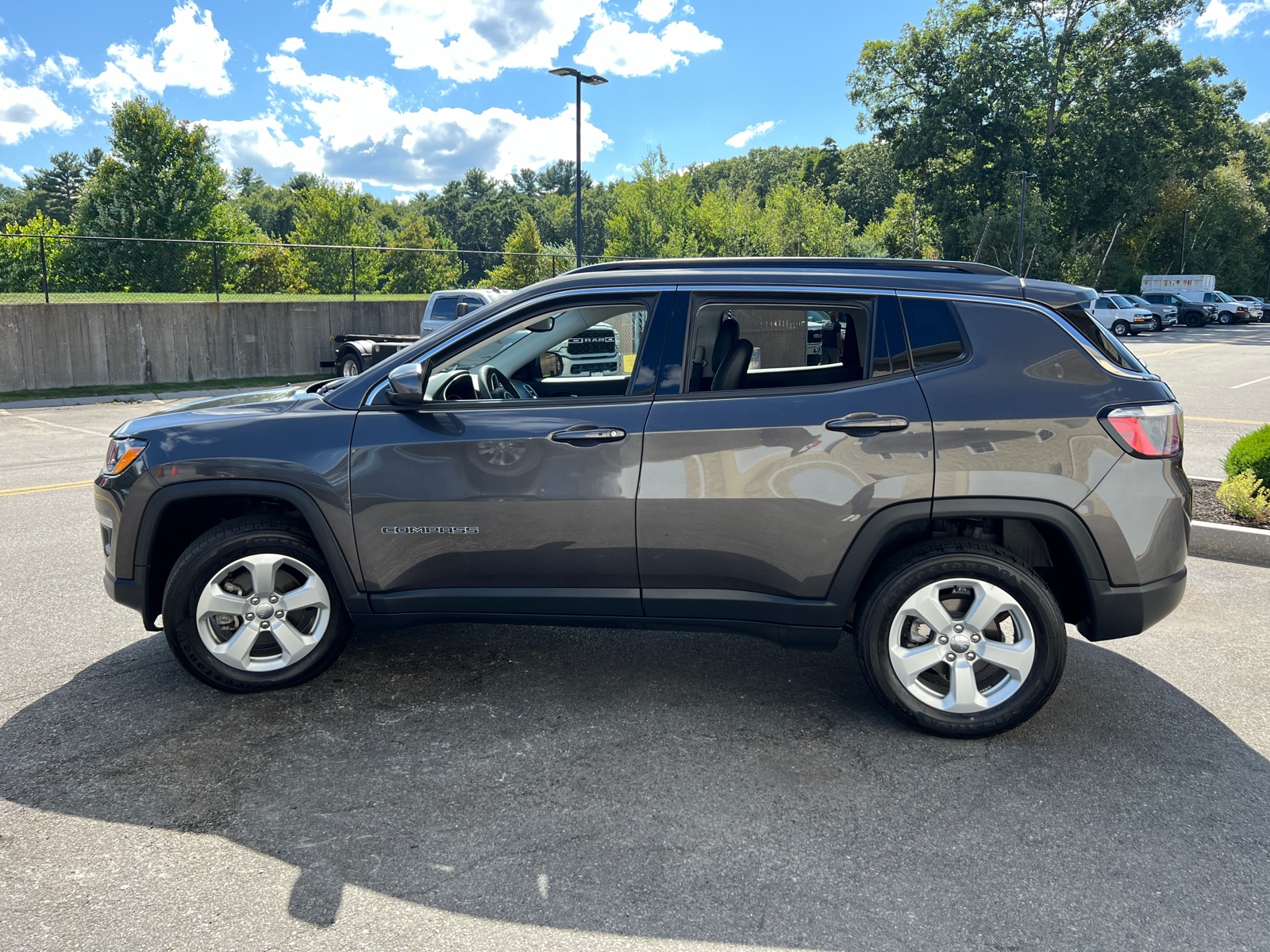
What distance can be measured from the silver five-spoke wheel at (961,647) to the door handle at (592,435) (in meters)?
1.31

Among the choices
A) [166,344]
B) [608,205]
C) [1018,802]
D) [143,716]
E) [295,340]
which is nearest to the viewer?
[1018,802]

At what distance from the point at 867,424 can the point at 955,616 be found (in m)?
0.87

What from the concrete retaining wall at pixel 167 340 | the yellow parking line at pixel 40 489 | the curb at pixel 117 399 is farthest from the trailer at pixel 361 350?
the yellow parking line at pixel 40 489

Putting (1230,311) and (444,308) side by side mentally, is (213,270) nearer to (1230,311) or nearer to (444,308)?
(444,308)

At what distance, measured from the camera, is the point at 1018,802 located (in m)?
3.29

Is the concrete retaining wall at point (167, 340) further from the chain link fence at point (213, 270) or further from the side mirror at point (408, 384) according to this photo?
the side mirror at point (408, 384)

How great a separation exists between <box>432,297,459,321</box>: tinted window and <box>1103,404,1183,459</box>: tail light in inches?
637

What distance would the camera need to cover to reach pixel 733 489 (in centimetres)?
367

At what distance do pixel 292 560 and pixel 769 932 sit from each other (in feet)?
8.15

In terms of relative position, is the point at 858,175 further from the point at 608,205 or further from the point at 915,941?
the point at 915,941

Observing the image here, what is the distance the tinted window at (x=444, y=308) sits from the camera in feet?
60.8

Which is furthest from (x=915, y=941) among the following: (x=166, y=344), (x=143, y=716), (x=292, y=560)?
(x=166, y=344)

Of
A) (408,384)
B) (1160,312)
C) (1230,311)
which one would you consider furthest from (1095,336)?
(1230,311)

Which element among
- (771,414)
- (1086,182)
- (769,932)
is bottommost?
(769,932)
